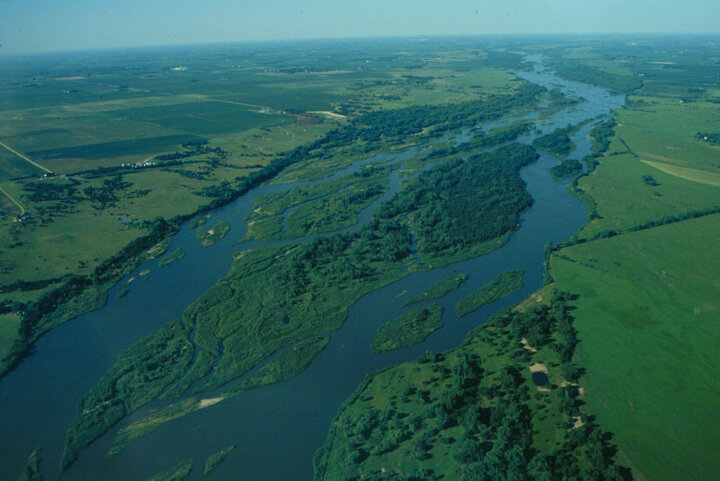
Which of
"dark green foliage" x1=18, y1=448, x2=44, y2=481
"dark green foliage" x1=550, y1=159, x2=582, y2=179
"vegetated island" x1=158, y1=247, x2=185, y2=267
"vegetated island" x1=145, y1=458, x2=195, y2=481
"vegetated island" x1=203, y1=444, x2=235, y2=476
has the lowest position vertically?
"vegetated island" x1=203, y1=444, x2=235, y2=476

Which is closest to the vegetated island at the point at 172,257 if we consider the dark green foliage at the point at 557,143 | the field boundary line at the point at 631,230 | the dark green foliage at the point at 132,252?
the dark green foliage at the point at 132,252

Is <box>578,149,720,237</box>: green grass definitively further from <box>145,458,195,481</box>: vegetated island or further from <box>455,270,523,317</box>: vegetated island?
<box>145,458,195,481</box>: vegetated island

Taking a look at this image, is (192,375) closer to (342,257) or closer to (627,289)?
(342,257)

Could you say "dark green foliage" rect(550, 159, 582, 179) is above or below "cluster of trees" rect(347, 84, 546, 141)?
below

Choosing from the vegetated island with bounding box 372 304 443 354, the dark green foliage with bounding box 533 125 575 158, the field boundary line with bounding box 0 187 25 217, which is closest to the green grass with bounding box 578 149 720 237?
the dark green foliage with bounding box 533 125 575 158

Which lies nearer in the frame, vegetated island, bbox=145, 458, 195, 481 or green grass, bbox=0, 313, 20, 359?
vegetated island, bbox=145, 458, 195, 481

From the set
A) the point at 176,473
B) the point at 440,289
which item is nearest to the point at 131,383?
the point at 176,473

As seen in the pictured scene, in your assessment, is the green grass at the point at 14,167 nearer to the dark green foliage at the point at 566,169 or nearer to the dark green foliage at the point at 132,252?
the dark green foliage at the point at 132,252

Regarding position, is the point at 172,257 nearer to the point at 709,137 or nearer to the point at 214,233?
the point at 214,233
